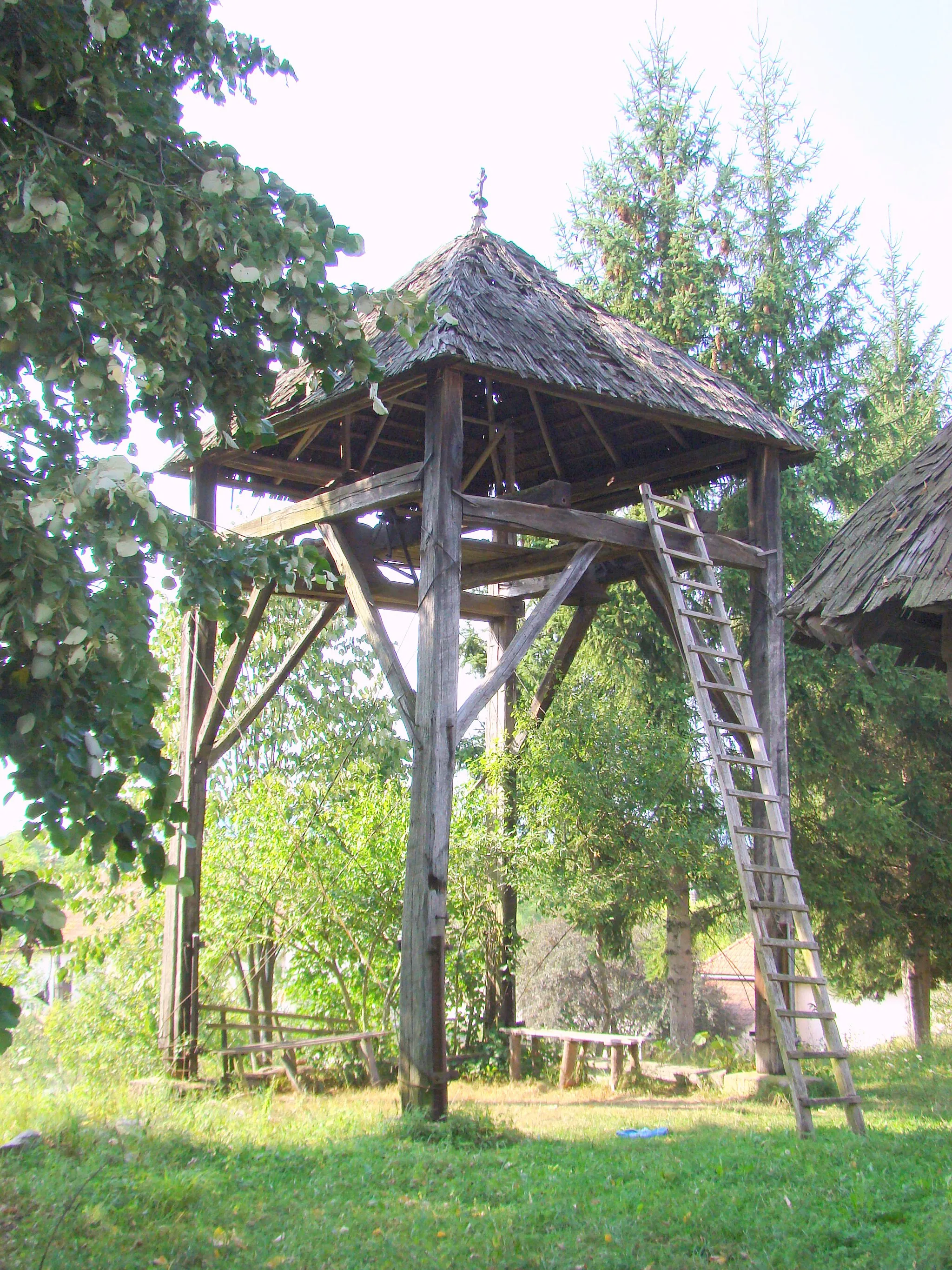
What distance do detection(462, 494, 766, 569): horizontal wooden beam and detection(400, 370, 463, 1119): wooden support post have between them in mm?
308

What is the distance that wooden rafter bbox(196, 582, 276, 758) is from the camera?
9242mm

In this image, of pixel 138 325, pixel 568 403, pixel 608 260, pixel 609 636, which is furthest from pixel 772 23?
pixel 138 325

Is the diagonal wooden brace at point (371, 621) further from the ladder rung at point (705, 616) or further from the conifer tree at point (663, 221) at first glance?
the conifer tree at point (663, 221)

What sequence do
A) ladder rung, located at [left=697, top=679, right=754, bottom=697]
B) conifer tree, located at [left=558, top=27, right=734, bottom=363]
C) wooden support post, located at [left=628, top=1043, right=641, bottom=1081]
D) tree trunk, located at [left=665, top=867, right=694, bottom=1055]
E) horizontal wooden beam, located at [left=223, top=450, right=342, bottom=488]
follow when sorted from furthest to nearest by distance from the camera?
conifer tree, located at [left=558, top=27, right=734, bottom=363], tree trunk, located at [left=665, top=867, right=694, bottom=1055], wooden support post, located at [left=628, top=1043, right=641, bottom=1081], horizontal wooden beam, located at [left=223, top=450, right=342, bottom=488], ladder rung, located at [left=697, top=679, right=754, bottom=697]

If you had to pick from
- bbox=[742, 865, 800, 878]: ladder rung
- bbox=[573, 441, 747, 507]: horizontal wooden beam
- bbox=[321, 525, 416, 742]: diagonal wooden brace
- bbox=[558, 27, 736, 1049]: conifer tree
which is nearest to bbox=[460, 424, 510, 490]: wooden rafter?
bbox=[573, 441, 747, 507]: horizontal wooden beam

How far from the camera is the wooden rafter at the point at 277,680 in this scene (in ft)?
31.3

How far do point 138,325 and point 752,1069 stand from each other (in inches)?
335

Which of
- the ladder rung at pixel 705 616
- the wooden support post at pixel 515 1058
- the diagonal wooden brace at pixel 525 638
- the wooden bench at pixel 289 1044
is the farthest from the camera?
the wooden support post at pixel 515 1058

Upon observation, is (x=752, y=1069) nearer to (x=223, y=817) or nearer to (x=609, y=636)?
(x=223, y=817)

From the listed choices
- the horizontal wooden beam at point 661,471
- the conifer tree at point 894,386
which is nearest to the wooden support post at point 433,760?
the horizontal wooden beam at point 661,471

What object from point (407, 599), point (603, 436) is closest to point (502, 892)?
point (407, 599)

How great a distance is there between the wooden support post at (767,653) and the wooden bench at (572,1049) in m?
1.31

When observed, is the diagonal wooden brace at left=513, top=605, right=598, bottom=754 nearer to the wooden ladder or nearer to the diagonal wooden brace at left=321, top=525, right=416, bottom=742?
the wooden ladder

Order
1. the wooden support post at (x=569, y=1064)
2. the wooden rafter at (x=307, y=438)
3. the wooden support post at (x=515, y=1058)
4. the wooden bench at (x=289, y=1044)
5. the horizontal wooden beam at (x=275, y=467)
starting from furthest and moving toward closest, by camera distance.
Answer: the wooden support post at (x=515, y=1058) < the wooden support post at (x=569, y=1064) < the horizontal wooden beam at (x=275, y=467) < the wooden rafter at (x=307, y=438) < the wooden bench at (x=289, y=1044)
